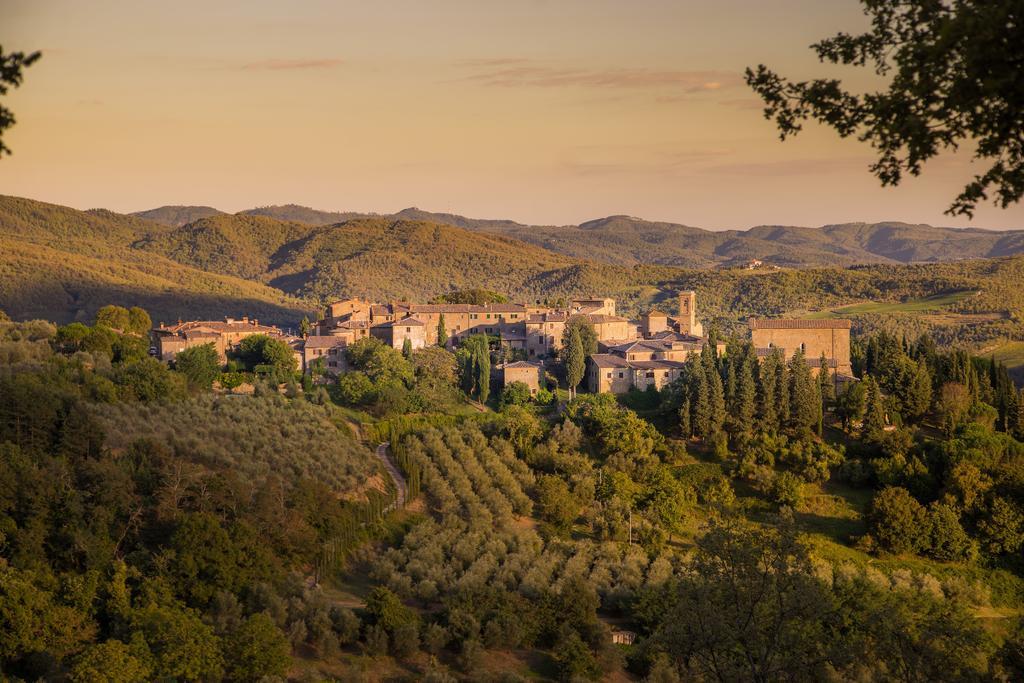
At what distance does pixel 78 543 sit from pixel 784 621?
18.9 meters

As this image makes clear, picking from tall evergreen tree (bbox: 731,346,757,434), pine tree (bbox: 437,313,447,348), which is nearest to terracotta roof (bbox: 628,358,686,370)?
tall evergreen tree (bbox: 731,346,757,434)

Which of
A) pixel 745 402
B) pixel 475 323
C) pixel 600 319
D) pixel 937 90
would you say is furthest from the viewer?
pixel 475 323

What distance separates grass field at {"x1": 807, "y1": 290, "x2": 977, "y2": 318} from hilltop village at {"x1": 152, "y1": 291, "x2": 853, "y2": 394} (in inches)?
1787

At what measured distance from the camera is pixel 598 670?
76.4 ft

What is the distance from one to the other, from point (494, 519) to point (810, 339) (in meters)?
23.1

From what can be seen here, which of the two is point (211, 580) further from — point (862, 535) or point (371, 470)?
point (862, 535)

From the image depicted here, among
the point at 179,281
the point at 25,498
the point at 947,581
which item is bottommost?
the point at 947,581

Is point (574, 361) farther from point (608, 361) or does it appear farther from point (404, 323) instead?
point (404, 323)

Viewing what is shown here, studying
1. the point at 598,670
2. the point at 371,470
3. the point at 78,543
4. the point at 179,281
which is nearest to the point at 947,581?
the point at 598,670

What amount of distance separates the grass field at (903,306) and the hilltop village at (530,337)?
1787 inches

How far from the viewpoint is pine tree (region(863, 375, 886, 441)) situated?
130 feet

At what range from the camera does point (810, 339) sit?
163 ft

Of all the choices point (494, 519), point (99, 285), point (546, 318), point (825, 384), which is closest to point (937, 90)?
point (494, 519)

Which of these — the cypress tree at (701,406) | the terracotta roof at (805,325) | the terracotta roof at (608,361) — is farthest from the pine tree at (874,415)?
the terracotta roof at (608,361)
